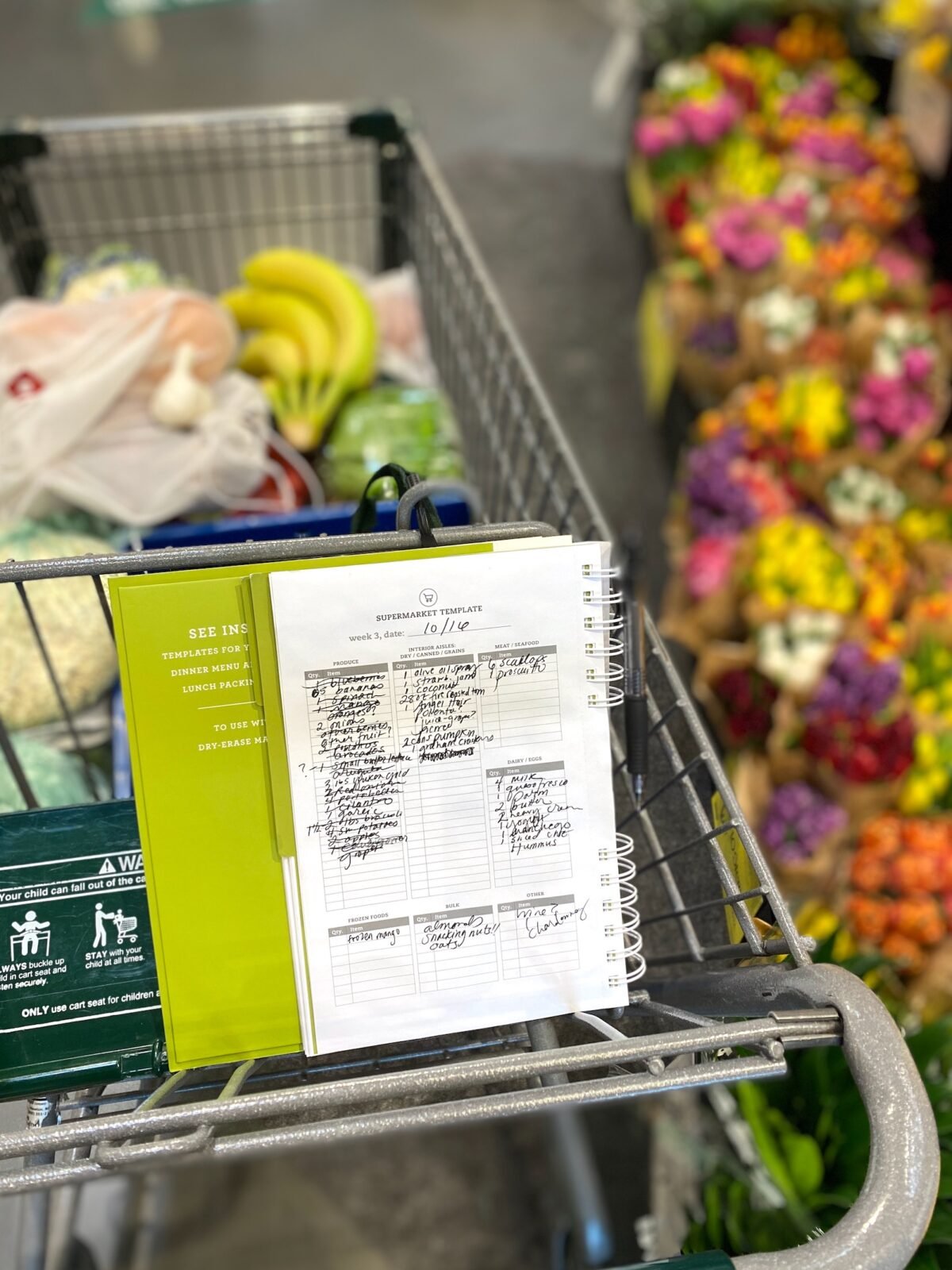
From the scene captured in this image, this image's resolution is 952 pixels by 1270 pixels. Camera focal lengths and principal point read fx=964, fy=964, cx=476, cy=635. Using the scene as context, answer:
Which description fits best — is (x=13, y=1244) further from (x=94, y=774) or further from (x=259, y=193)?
(x=259, y=193)

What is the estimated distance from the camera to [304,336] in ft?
4.78

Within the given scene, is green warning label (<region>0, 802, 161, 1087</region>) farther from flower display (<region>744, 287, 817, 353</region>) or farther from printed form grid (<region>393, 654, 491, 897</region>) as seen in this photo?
flower display (<region>744, 287, 817, 353</region>)

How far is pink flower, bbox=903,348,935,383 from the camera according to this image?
2.07 m

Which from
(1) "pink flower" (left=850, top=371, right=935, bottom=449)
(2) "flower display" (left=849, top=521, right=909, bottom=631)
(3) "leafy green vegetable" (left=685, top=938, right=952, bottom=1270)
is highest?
(1) "pink flower" (left=850, top=371, right=935, bottom=449)

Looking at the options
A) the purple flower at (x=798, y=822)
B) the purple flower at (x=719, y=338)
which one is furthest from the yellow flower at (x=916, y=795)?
the purple flower at (x=719, y=338)

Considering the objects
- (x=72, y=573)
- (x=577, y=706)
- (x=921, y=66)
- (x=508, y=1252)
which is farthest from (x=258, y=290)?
(x=921, y=66)

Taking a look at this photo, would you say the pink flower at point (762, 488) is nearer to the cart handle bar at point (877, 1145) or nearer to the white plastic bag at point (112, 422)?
the white plastic bag at point (112, 422)

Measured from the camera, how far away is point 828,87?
2.80 m

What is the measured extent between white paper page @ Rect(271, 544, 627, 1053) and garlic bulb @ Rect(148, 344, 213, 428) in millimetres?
709

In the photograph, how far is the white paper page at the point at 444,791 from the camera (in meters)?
0.63

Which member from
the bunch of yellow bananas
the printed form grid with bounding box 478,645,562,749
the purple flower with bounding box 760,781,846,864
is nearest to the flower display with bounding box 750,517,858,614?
the purple flower with bounding box 760,781,846,864

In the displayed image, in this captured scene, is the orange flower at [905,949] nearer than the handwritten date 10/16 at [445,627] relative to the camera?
No

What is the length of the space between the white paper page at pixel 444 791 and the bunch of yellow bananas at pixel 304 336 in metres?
0.80

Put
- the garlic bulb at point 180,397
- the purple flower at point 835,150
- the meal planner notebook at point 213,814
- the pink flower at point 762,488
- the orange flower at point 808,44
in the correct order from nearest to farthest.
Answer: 1. the meal planner notebook at point 213,814
2. the garlic bulb at point 180,397
3. the pink flower at point 762,488
4. the purple flower at point 835,150
5. the orange flower at point 808,44
